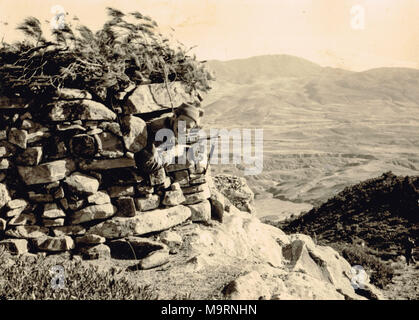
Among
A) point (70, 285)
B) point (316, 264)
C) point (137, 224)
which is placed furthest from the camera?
point (316, 264)

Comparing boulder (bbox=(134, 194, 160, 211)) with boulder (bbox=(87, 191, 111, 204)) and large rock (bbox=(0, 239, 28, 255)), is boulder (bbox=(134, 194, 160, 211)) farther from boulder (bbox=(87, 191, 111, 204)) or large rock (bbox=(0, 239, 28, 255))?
large rock (bbox=(0, 239, 28, 255))

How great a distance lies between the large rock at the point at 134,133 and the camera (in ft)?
19.7

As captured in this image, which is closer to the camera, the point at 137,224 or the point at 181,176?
the point at 137,224

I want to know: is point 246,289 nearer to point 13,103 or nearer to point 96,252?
point 96,252

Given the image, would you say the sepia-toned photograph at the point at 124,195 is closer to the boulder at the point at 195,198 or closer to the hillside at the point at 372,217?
the boulder at the point at 195,198

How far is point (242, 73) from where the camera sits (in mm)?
131125

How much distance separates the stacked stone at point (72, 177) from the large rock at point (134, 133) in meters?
0.01

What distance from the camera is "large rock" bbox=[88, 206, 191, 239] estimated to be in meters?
5.85

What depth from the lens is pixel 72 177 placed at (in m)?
5.77

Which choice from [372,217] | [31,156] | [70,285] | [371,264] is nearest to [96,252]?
[70,285]

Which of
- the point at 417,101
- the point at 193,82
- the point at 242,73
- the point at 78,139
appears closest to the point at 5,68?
the point at 78,139

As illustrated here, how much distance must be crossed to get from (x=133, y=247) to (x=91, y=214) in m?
→ 0.76

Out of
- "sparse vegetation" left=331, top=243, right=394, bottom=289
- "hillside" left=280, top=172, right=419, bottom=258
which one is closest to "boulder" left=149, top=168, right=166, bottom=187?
"sparse vegetation" left=331, top=243, right=394, bottom=289

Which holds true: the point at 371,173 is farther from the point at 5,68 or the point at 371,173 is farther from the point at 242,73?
the point at 242,73
